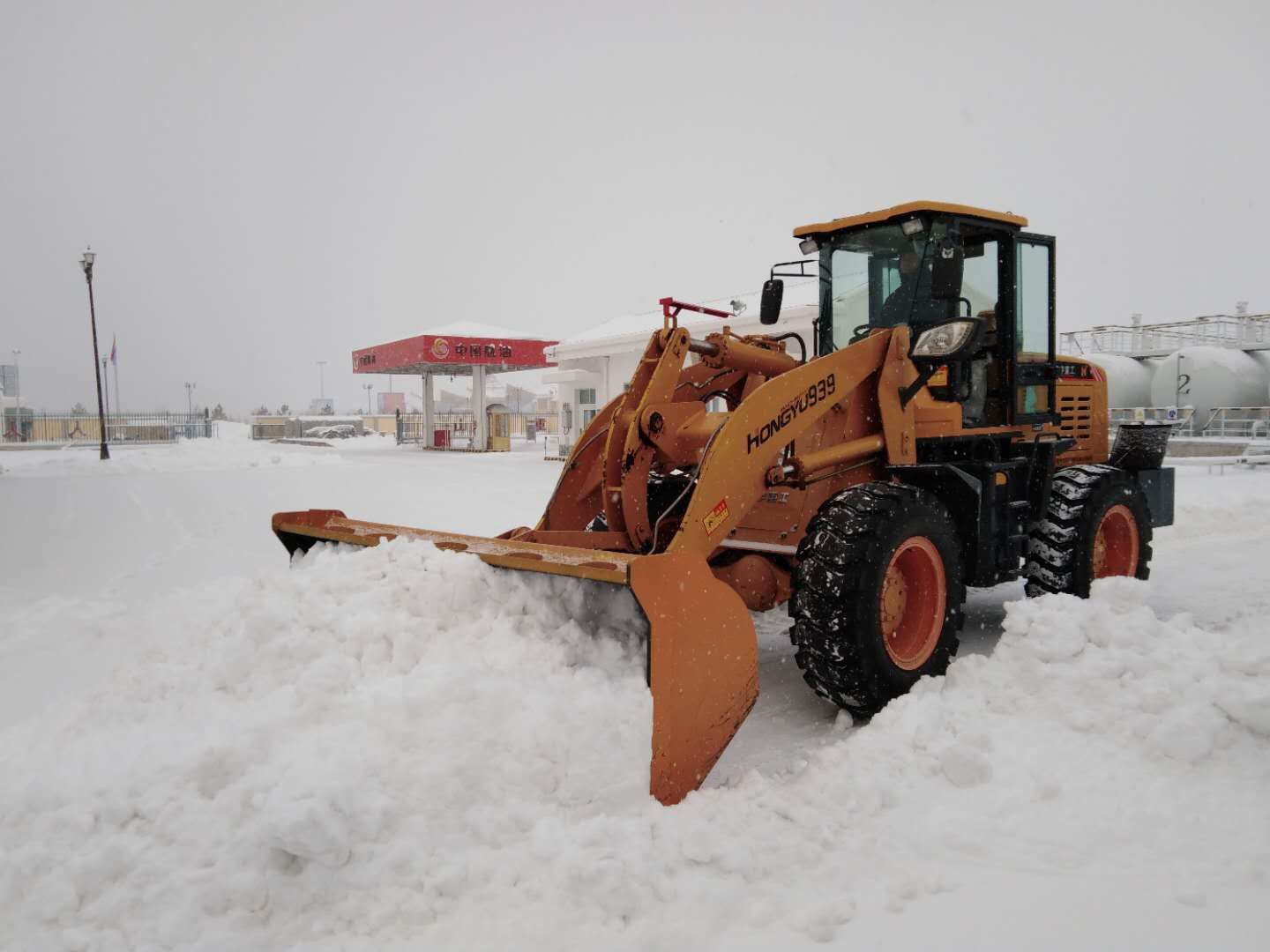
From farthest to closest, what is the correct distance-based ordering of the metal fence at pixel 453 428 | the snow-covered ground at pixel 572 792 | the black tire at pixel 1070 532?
the metal fence at pixel 453 428, the black tire at pixel 1070 532, the snow-covered ground at pixel 572 792

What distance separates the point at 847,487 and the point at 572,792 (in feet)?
8.63

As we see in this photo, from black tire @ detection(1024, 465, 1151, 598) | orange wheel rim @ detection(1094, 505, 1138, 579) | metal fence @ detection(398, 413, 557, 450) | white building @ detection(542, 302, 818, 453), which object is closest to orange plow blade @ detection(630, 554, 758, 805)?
black tire @ detection(1024, 465, 1151, 598)

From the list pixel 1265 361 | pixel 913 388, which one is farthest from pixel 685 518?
pixel 1265 361

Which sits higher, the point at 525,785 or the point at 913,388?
the point at 913,388

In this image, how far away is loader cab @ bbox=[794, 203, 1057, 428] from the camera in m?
5.04

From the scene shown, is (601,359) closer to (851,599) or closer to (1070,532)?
(1070,532)

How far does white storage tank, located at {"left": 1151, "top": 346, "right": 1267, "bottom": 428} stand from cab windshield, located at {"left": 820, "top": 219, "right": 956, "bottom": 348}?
93.3 ft

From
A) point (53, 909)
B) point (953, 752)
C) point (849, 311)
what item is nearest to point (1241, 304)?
point (849, 311)

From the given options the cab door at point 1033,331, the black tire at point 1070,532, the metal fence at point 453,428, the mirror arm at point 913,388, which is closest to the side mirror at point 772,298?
the mirror arm at point 913,388

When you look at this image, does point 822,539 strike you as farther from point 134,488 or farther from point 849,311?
point 134,488

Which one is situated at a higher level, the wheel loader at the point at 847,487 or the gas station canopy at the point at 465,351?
the gas station canopy at the point at 465,351

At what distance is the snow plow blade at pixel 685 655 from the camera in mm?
3133

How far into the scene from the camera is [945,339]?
4.64 m

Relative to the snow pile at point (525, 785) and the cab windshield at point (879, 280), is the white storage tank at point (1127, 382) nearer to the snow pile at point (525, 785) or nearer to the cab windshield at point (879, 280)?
the cab windshield at point (879, 280)
